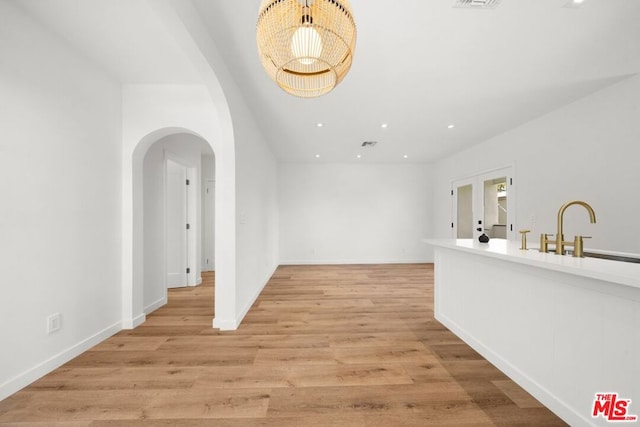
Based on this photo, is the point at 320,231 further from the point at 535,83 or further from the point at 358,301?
the point at 535,83

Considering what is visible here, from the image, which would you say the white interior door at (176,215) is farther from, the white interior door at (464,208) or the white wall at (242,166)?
the white interior door at (464,208)

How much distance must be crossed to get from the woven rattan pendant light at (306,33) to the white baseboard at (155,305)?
3457 millimetres

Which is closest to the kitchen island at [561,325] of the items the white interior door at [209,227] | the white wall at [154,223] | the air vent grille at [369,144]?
the air vent grille at [369,144]

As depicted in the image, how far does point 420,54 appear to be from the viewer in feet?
7.57

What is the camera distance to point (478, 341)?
226 cm

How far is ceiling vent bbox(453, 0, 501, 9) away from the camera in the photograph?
1.72 metres

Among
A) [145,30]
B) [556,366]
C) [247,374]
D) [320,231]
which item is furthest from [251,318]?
[320,231]

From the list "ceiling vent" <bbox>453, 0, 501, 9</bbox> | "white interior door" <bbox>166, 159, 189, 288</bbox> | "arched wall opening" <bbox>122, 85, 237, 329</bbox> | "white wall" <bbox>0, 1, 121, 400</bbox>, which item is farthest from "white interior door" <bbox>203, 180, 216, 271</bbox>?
"ceiling vent" <bbox>453, 0, 501, 9</bbox>

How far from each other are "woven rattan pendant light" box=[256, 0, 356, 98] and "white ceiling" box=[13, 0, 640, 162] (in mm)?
1078

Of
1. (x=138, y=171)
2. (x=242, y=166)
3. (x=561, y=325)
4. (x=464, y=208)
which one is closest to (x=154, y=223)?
(x=138, y=171)

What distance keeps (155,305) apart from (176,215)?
1.64 metres

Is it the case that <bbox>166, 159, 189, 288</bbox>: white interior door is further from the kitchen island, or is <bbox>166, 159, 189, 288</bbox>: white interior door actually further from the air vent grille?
the kitchen island

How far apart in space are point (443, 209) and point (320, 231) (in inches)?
127

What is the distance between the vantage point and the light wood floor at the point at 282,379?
155 centimetres
